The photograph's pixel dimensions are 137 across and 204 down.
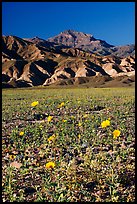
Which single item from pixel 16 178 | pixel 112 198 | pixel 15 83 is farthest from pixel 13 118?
pixel 15 83

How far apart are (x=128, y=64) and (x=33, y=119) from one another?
534 ft

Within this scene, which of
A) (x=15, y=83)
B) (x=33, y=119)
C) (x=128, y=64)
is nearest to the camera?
(x=33, y=119)

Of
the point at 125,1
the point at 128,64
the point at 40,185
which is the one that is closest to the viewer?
the point at 125,1

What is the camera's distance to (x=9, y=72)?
15488 cm

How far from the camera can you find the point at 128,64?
173 metres

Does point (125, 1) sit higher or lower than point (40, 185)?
higher

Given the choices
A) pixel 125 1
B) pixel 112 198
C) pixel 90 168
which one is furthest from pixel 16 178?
pixel 125 1

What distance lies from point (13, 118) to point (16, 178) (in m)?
9.42

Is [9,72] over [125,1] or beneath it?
over

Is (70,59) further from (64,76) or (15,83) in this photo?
(15,83)

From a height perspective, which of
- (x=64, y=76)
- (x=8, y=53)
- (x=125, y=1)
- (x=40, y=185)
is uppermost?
(x=8, y=53)

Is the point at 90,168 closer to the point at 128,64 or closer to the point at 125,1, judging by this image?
the point at 125,1

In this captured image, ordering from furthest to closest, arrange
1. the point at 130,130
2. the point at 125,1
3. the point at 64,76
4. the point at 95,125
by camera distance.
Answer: the point at 64,76 < the point at 95,125 < the point at 130,130 < the point at 125,1

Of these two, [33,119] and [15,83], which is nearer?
[33,119]
